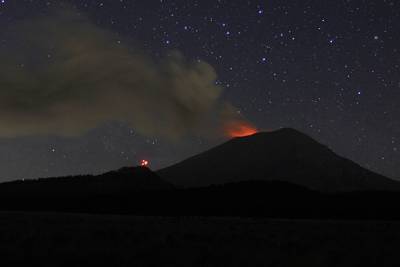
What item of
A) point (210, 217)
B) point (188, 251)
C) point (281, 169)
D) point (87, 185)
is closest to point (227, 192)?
point (210, 217)

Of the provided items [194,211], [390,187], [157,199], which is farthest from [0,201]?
[390,187]

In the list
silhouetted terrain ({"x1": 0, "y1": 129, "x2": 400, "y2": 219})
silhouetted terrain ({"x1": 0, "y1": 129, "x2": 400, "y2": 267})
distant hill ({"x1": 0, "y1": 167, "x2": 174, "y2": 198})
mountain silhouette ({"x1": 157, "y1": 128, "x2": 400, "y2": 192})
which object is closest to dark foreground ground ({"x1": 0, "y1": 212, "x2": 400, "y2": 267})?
silhouetted terrain ({"x1": 0, "y1": 129, "x2": 400, "y2": 267})

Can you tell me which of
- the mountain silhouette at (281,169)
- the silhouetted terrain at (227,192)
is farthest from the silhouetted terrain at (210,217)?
the mountain silhouette at (281,169)

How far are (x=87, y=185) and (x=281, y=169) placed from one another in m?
94.9

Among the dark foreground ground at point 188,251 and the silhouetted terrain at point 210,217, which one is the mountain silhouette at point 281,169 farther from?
the dark foreground ground at point 188,251

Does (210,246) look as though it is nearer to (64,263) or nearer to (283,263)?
(283,263)

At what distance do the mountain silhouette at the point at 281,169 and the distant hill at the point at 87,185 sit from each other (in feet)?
152

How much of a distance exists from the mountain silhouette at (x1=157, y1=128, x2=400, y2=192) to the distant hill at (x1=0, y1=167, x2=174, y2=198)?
152 feet

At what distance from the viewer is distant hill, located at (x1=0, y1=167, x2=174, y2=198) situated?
274ft

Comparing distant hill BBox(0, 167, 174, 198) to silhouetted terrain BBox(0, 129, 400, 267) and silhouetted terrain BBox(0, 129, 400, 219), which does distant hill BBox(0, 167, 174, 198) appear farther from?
silhouetted terrain BBox(0, 129, 400, 267)

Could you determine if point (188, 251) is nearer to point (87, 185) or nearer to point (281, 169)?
point (87, 185)

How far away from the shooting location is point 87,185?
92.0m

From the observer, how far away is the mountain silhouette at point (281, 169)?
497ft

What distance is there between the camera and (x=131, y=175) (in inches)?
4063
